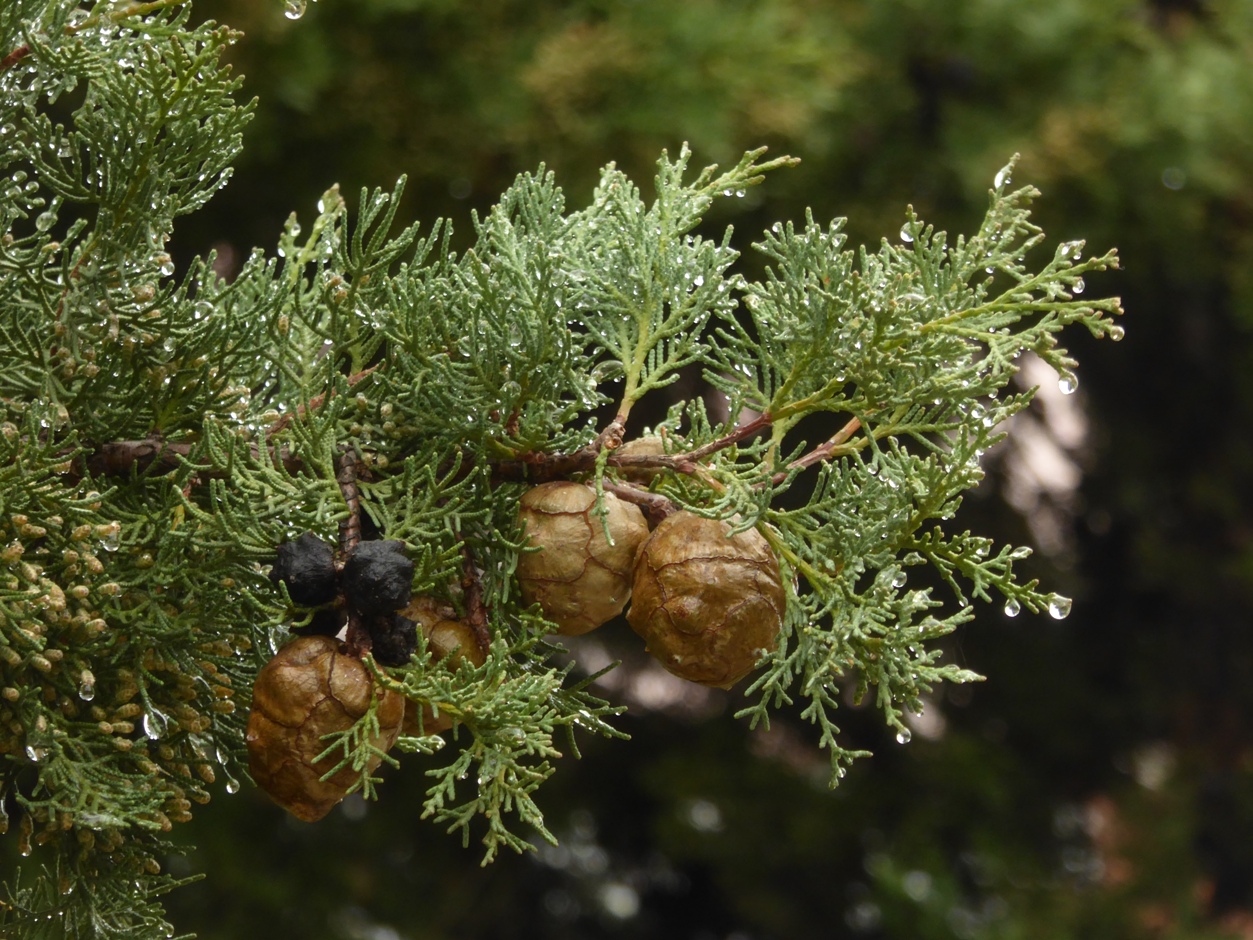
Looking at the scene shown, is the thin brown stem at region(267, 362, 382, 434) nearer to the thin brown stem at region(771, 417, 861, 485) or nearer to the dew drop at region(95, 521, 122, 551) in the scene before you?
the dew drop at region(95, 521, 122, 551)

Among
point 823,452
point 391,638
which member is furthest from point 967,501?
point 391,638

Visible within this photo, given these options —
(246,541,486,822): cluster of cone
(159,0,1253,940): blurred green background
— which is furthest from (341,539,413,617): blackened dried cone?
(159,0,1253,940): blurred green background

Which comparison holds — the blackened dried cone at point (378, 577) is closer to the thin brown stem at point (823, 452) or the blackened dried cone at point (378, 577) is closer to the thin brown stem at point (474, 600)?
the thin brown stem at point (474, 600)

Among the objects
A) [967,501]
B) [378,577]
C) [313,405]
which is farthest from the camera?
[967,501]

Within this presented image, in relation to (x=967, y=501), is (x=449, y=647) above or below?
above

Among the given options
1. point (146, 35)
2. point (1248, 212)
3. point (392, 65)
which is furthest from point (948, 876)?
point (146, 35)

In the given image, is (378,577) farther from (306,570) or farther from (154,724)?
(154,724)
